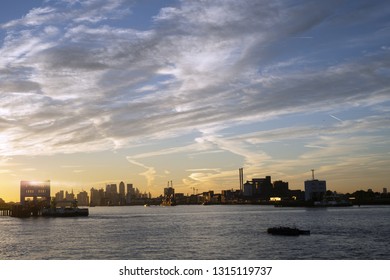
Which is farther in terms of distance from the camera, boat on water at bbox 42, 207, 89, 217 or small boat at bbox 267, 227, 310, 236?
boat on water at bbox 42, 207, 89, 217

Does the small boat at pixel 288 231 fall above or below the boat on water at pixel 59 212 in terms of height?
above

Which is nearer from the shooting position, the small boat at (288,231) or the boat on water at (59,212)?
the small boat at (288,231)

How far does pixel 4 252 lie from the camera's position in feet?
209

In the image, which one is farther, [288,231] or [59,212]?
[59,212]

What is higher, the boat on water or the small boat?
the small boat

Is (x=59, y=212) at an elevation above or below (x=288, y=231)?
below
